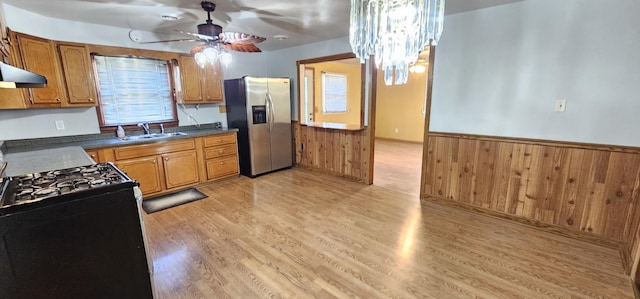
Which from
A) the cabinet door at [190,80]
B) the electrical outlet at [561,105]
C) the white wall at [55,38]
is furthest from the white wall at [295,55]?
the electrical outlet at [561,105]

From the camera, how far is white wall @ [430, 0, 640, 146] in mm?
2277

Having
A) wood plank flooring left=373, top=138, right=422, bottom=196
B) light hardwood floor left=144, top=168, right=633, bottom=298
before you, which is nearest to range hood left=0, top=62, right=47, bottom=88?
light hardwood floor left=144, top=168, right=633, bottom=298

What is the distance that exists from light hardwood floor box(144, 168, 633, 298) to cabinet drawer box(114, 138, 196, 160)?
82 cm

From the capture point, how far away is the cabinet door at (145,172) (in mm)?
3346

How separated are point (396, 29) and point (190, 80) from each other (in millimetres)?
3287

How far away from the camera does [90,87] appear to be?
3.20 metres

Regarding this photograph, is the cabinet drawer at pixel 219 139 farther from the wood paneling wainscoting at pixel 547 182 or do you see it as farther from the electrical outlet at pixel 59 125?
the wood paneling wainscoting at pixel 547 182

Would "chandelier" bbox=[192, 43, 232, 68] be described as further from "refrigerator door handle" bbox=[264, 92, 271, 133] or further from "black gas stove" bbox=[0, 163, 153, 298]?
"refrigerator door handle" bbox=[264, 92, 271, 133]

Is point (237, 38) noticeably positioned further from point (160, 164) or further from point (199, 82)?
point (160, 164)

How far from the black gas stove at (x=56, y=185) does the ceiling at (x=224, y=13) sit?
167 cm

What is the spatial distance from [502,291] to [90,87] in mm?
4483

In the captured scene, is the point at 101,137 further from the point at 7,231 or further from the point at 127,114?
the point at 7,231

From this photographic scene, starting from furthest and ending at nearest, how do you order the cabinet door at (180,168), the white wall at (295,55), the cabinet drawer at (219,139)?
1. the white wall at (295,55)
2. the cabinet drawer at (219,139)
3. the cabinet door at (180,168)

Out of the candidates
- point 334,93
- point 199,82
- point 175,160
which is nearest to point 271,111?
point 199,82
